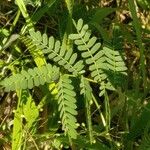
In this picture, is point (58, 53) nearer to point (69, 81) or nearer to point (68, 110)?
point (69, 81)

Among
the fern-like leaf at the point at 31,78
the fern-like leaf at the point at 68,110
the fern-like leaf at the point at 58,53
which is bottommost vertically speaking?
the fern-like leaf at the point at 68,110

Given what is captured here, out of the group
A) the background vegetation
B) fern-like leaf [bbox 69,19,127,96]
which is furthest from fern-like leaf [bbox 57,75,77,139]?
fern-like leaf [bbox 69,19,127,96]

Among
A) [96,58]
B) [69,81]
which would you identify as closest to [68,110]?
[69,81]

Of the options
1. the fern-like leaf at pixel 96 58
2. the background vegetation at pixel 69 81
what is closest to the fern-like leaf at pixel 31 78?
the background vegetation at pixel 69 81

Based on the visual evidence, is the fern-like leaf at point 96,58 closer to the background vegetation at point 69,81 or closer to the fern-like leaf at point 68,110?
the background vegetation at point 69,81

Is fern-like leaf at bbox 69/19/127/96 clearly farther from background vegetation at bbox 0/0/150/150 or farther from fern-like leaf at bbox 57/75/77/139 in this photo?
fern-like leaf at bbox 57/75/77/139

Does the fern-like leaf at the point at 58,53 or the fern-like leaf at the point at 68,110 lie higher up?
the fern-like leaf at the point at 58,53

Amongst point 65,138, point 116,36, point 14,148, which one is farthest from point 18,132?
point 116,36

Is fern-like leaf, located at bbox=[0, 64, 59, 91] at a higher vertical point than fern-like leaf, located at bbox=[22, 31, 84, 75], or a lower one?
lower
